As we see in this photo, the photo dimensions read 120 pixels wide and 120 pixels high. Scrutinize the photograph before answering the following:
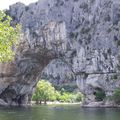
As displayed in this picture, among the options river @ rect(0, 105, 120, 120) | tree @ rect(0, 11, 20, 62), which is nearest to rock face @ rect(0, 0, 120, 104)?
river @ rect(0, 105, 120, 120)

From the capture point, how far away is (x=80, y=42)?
87.5 meters

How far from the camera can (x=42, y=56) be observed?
3538 inches

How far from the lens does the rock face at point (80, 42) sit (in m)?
84.4

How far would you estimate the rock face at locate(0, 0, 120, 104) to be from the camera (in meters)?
84.4

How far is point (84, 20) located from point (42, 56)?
14.9 meters

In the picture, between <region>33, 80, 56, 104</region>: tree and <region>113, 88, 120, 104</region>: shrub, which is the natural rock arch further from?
<region>113, 88, 120, 104</region>: shrub

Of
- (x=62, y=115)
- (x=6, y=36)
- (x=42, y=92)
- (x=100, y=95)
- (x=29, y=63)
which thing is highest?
(x=29, y=63)

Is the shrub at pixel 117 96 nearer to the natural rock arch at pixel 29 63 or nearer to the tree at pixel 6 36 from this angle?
the natural rock arch at pixel 29 63

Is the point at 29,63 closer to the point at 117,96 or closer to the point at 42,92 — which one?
the point at 117,96

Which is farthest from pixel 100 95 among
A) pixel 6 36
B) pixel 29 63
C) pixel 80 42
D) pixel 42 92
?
pixel 6 36

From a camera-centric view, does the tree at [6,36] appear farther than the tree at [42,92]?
No

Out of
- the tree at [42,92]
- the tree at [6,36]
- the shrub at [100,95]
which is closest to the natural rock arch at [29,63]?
the shrub at [100,95]

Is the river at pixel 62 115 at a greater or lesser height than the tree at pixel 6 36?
lesser

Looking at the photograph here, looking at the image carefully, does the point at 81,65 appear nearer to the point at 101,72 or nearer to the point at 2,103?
the point at 101,72
